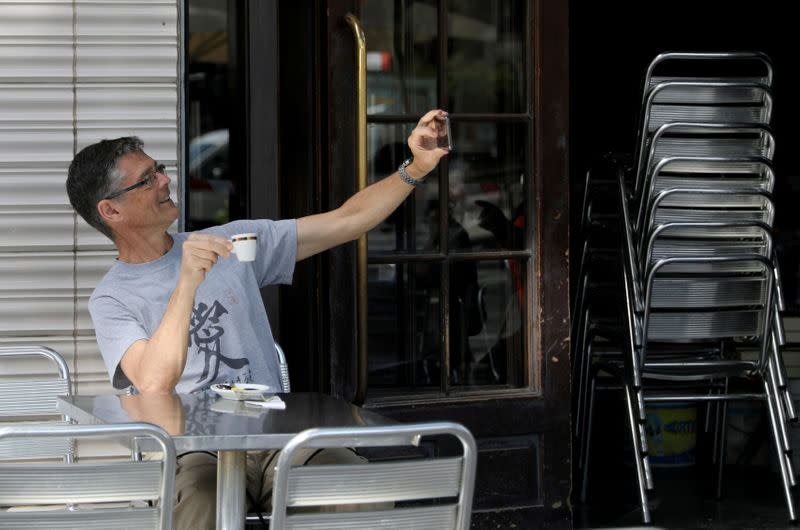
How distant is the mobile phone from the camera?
123 inches

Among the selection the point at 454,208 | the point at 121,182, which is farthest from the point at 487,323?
the point at 121,182

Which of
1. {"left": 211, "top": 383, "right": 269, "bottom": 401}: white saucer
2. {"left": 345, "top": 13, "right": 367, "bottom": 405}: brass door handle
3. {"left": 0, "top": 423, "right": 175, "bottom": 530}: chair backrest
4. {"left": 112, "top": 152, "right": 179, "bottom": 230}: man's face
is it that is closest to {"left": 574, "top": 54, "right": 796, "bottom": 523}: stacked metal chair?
{"left": 345, "top": 13, "right": 367, "bottom": 405}: brass door handle

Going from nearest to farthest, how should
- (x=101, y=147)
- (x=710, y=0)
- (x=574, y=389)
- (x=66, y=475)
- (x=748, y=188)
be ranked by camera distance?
(x=66, y=475)
(x=101, y=147)
(x=748, y=188)
(x=574, y=389)
(x=710, y=0)

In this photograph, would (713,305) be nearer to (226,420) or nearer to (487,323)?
(487,323)

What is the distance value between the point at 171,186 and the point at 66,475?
6.25 feet

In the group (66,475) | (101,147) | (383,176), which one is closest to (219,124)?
(383,176)

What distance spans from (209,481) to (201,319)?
1.81ft

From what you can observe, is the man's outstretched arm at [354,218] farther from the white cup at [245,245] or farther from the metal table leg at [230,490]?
the metal table leg at [230,490]

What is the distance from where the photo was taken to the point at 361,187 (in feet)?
11.6

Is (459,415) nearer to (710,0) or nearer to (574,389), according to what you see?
(574,389)

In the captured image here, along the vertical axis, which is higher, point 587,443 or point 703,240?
point 703,240

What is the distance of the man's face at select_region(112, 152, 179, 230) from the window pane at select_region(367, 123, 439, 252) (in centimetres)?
95

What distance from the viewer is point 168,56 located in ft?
12.3

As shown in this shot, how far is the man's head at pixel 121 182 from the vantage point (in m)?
3.12
